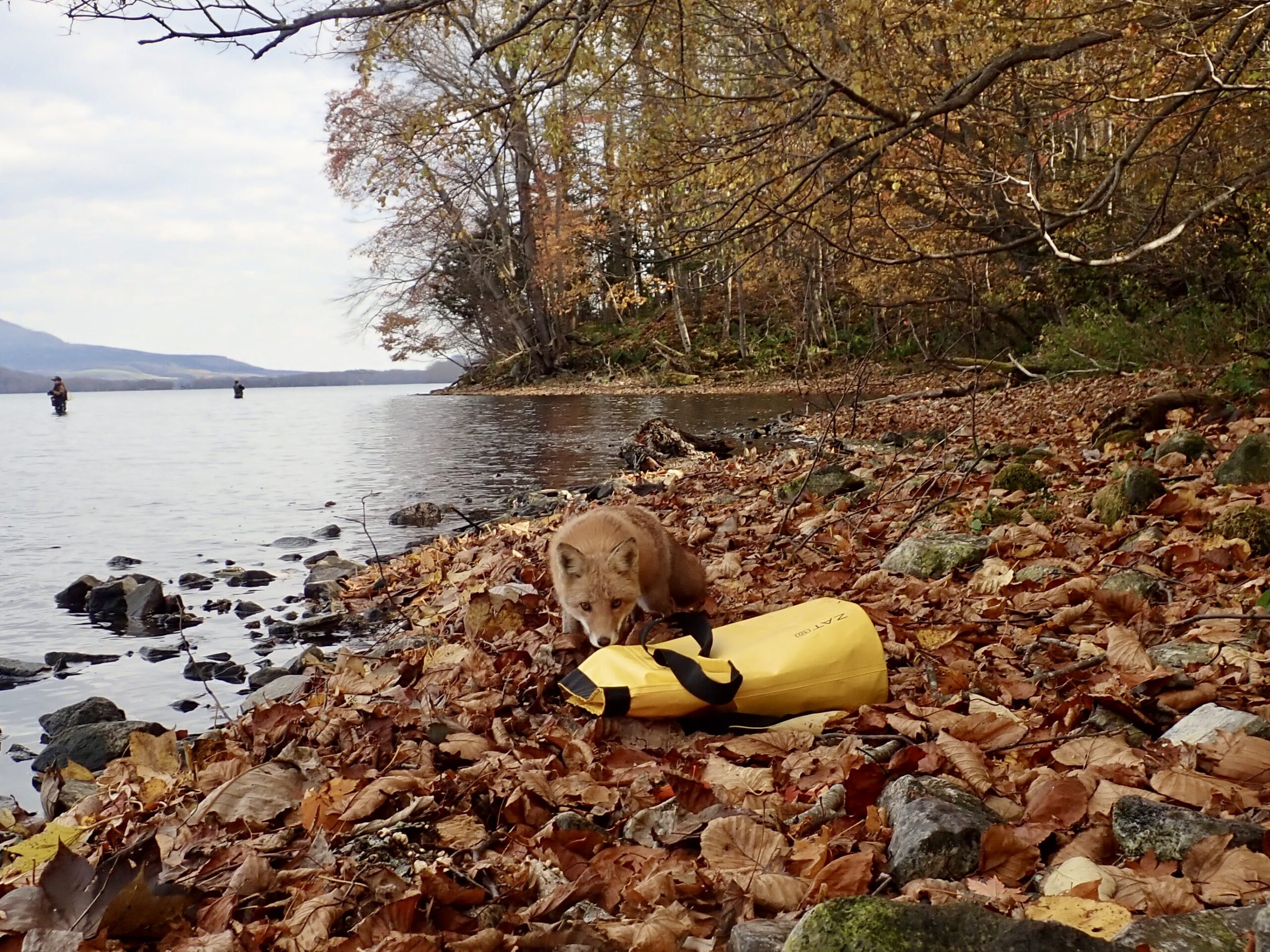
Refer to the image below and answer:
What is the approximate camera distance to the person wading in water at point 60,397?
5491 centimetres

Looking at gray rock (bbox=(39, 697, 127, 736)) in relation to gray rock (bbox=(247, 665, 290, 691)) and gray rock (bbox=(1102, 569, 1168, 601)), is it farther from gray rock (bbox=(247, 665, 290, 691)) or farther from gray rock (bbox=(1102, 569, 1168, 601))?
gray rock (bbox=(1102, 569, 1168, 601))

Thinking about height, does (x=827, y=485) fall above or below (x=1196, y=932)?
above

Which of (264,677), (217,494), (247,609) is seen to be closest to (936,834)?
(264,677)

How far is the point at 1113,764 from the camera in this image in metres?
3.28

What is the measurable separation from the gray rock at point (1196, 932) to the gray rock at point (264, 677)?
21.1 ft

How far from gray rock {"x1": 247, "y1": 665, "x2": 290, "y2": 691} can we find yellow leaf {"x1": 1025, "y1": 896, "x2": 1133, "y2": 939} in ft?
20.1

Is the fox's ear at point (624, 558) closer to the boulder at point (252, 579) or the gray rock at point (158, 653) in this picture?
the gray rock at point (158, 653)

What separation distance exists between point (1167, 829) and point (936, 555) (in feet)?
12.9

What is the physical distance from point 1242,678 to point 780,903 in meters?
2.45

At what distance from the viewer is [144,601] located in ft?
33.1

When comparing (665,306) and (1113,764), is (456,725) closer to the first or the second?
(1113,764)

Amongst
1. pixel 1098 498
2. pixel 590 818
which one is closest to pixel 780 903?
pixel 590 818

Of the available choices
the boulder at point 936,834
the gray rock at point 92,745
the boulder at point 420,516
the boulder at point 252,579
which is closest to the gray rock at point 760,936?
the boulder at point 936,834

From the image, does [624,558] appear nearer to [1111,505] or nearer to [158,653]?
[1111,505]
